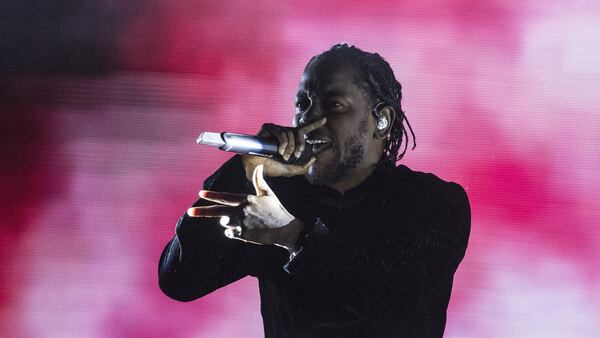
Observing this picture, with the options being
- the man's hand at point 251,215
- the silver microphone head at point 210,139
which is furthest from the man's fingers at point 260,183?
the silver microphone head at point 210,139

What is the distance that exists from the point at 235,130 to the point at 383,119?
0.85 metres

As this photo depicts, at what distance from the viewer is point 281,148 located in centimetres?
145

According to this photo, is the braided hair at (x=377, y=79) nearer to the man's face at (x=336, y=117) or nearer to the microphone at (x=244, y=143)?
the man's face at (x=336, y=117)

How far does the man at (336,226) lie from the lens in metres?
1.44

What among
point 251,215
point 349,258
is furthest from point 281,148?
point 349,258

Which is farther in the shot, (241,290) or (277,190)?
(241,290)

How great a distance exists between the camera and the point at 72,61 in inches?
116

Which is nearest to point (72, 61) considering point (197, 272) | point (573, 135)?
point (197, 272)

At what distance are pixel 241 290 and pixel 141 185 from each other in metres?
0.53

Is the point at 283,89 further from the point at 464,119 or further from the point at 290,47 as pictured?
the point at 464,119

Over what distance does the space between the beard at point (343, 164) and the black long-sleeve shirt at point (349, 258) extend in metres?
0.03

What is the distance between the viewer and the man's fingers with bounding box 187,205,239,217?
1381 mm

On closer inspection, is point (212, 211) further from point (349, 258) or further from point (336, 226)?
point (336, 226)

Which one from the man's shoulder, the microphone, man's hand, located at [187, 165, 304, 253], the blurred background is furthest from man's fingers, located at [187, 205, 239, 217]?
the blurred background
